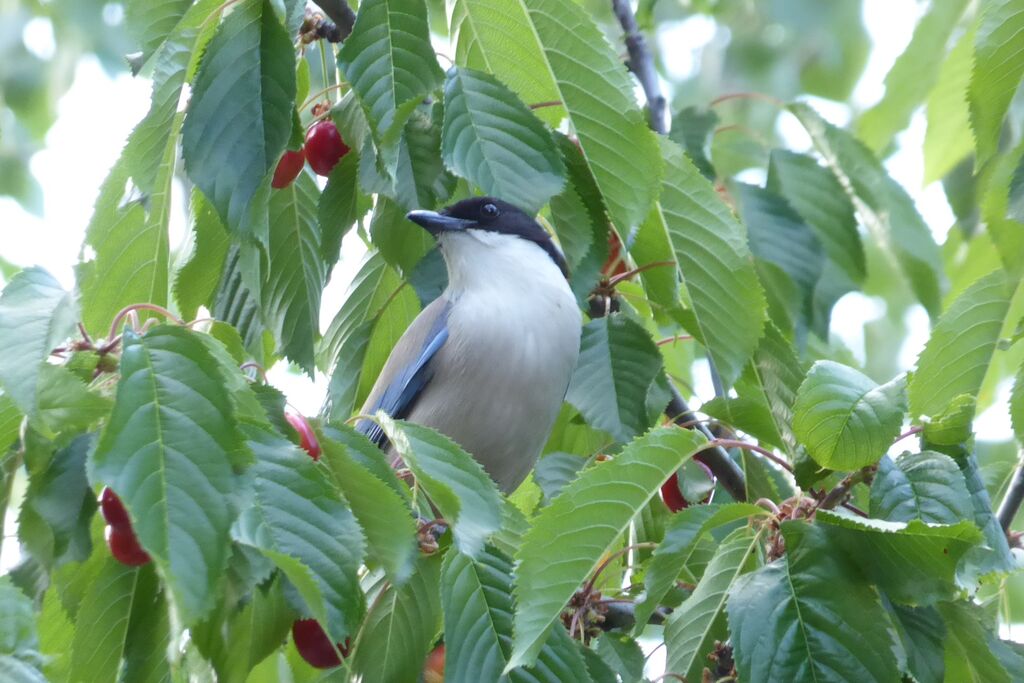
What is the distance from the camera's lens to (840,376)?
107 inches

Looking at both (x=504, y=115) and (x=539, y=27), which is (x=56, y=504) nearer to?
(x=504, y=115)

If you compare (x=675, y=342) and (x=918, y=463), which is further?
(x=675, y=342)

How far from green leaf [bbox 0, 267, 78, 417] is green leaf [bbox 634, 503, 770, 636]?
3.97ft

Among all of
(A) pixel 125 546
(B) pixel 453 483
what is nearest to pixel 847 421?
(B) pixel 453 483

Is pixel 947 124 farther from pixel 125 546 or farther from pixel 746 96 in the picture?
pixel 125 546

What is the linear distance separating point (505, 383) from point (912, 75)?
181cm

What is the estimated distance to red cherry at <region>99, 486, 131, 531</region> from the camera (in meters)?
2.45

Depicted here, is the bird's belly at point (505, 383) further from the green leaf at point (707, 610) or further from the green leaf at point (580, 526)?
the green leaf at point (580, 526)

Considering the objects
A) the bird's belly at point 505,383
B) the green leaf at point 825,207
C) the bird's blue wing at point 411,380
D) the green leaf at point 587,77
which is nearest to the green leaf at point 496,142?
the green leaf at point 587,77

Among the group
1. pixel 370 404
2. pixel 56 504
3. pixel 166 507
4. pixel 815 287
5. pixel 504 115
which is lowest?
pixel 370 404

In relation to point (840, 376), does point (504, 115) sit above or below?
above

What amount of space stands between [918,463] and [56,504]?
1.58m

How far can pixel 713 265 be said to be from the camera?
11.1 feet

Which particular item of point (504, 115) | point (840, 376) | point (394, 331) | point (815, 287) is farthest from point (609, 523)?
point (815, 287)
